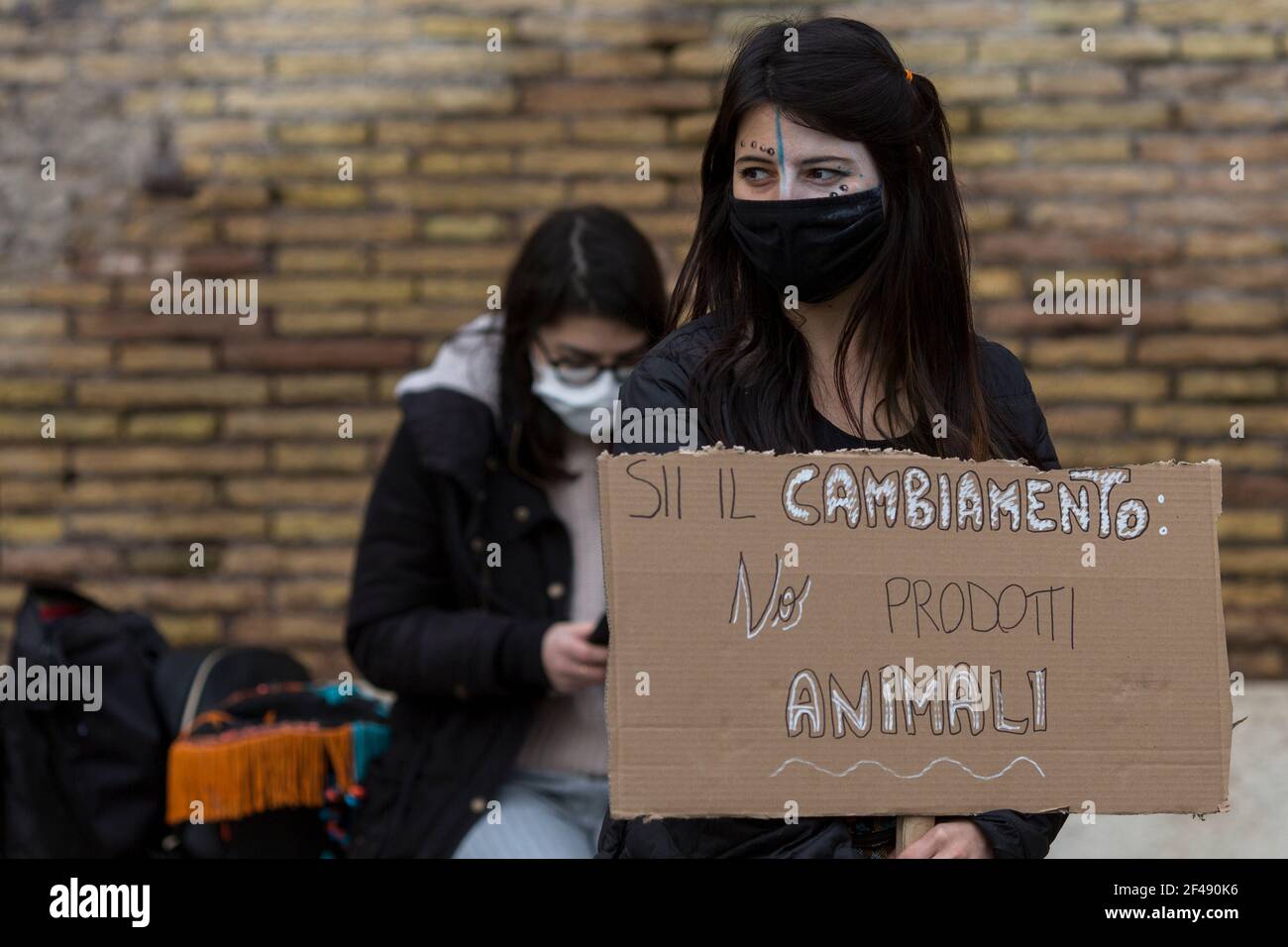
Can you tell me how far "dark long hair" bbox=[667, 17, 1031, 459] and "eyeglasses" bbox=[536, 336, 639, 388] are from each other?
0.91 meters

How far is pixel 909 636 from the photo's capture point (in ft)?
6.26

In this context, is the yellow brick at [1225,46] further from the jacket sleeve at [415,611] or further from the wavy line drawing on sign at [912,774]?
the wavy line drawing on sign at [912,774]

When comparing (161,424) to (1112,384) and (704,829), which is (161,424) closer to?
(1112,384)

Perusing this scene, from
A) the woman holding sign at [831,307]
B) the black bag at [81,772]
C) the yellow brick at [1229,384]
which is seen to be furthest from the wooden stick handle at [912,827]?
the yellow brick at [1229,384]

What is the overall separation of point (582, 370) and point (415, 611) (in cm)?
53

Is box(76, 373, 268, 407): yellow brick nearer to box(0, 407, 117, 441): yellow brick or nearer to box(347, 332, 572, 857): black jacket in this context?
box(0, 407, 117, 441): yellow brick

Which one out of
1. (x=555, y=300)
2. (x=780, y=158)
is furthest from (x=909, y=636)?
A: (x=555, y=300)

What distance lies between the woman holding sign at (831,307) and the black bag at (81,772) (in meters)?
1.54

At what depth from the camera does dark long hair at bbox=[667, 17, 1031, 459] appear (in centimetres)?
202

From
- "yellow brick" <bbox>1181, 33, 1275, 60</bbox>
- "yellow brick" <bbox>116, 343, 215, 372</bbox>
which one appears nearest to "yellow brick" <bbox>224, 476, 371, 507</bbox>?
"yellow brick" <bbox>116, 343, 215, 372</bbox>

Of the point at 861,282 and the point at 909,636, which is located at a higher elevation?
the point at 861,282

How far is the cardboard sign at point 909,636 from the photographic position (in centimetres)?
186

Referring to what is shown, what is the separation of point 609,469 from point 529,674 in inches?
46.4

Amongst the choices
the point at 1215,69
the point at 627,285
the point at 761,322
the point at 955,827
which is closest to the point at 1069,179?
the point at 1215,69
